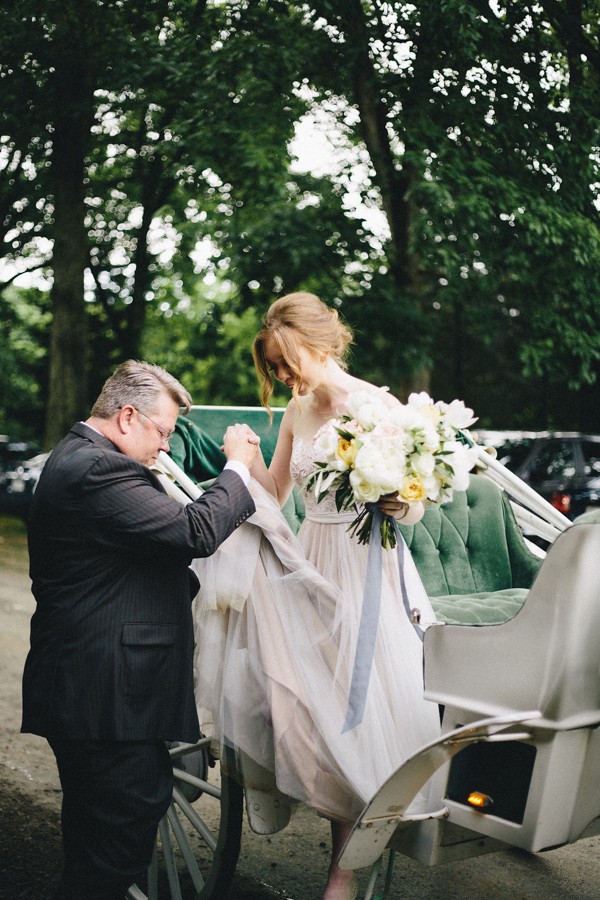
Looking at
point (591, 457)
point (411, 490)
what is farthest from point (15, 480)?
point (411, 490)

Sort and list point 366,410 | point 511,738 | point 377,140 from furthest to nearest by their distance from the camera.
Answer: point 377,140
point 366,410
point 511,738

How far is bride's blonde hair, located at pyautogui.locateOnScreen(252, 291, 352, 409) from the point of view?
11.3 ft

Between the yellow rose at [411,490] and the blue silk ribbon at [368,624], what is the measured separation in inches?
8.6

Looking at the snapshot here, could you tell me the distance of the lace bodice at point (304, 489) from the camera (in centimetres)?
345

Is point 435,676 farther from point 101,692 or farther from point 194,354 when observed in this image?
point 194,354

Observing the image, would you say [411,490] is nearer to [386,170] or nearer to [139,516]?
[139,516]

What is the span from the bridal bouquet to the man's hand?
0.71ft

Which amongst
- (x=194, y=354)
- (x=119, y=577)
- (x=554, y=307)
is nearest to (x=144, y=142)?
(x=194, y=354)

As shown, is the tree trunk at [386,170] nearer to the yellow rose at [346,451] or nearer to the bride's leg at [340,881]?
the yellow rose at [346,451]

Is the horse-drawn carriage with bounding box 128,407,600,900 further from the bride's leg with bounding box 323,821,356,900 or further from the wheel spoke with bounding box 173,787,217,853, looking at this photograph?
the wheel spoke with bounding box 173,787,217,853

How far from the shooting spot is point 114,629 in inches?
103

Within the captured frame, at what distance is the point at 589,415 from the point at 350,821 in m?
15.2

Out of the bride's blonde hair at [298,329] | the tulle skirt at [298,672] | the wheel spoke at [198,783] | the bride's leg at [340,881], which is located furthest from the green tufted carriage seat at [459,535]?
the bride's leg at [340,881]

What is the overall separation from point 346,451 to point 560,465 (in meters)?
9.25
